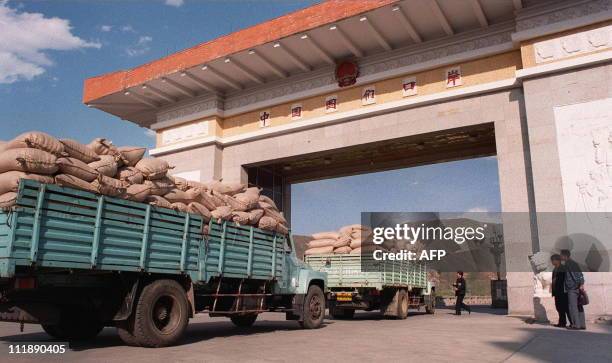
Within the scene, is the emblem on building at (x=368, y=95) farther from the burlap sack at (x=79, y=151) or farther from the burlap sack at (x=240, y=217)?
the burlap sack at (x=79, y=151)

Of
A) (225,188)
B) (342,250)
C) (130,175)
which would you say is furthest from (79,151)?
(342,250)

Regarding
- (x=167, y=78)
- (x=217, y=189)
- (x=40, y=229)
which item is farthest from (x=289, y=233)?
(x=167, y=78)

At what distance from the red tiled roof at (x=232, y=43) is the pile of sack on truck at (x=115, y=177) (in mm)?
8819

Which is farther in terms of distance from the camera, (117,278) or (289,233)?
(289,233)

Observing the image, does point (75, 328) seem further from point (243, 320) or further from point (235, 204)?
point (243, 320)

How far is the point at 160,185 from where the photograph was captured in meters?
7.63

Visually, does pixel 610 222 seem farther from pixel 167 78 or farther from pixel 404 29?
pixel 167 78

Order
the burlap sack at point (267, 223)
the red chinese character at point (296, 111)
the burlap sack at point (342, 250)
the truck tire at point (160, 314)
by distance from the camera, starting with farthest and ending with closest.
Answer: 1. the red chinese character at point (296, 111)
2. the burlap sack at point (342, 250)
3. the burlap sack at point (267, 223)
4. the truck tire at point (160, 314)

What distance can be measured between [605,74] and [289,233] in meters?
10.1

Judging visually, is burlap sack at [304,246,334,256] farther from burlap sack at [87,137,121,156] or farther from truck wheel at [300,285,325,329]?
burlap sack at [87,137,121,156]

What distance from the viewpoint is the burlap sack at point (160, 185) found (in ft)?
24.3

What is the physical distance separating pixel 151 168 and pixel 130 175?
46cm

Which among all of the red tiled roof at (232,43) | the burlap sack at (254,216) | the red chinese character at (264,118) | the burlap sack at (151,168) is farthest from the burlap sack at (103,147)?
the red chinese character at (264,118)

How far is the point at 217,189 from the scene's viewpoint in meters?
9.21
